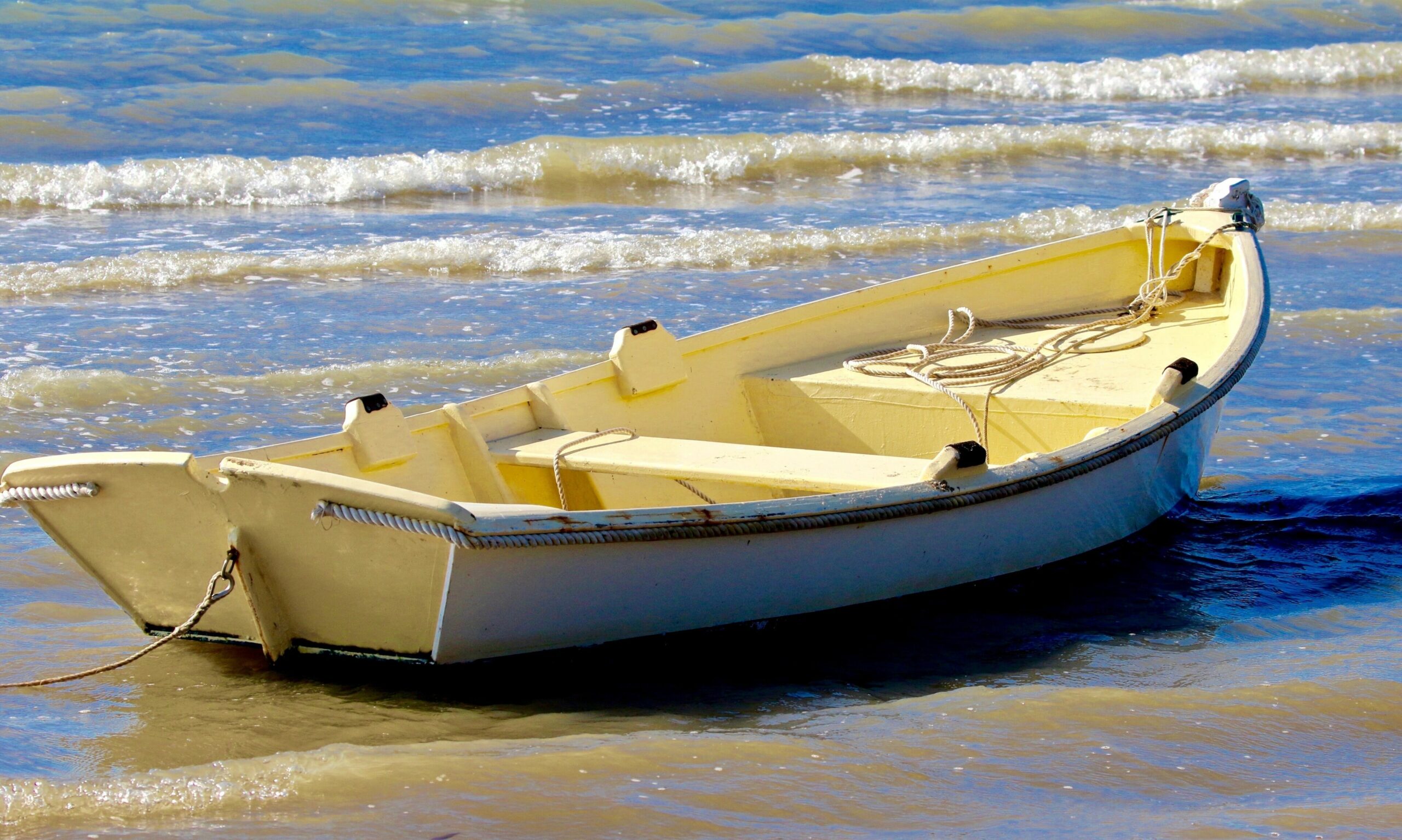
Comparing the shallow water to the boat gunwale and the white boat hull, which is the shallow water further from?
the boat gunwale

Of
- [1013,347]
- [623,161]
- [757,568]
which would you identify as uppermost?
[623,161]

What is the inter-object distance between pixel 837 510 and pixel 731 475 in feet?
1.72

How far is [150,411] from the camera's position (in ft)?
23.1

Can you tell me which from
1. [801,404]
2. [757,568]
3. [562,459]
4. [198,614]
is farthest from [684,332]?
[198,614]

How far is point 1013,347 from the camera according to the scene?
6.14 m

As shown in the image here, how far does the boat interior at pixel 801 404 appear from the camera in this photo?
455 cm

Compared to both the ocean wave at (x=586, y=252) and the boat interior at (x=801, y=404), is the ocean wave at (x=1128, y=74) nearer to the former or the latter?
the ocean wave at (x=586, y=252)

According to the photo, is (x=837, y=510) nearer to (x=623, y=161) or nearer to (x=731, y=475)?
(x=731, y=475)

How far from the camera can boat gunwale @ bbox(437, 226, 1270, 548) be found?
141 inches

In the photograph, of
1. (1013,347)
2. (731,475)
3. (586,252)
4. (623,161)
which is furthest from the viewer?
(623,161)

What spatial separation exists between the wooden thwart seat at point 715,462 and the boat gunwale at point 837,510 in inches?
6.0

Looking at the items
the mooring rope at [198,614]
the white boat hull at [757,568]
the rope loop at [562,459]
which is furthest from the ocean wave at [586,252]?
the mooring rope at [198,614]

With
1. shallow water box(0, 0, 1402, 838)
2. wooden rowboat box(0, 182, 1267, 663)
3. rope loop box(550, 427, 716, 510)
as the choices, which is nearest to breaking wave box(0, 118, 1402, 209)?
shallow water box(0, 0, 1402, 838)

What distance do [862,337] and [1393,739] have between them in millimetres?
3142
